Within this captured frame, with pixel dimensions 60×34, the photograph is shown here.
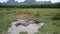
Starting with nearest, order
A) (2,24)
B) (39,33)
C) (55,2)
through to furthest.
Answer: (39,33), (2,24), (55,2)

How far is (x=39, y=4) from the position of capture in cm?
294

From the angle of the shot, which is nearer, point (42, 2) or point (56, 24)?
point (56, 24)

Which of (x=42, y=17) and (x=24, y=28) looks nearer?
(x=24, y=28)

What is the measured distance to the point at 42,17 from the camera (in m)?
2.81

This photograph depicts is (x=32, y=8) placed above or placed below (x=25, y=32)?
above

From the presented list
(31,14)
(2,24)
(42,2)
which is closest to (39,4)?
(42,2)

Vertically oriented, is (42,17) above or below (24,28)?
above

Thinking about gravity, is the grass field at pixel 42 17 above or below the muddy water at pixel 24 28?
above

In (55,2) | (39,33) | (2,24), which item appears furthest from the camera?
(55,2)

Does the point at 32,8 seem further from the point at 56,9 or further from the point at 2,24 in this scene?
the point at 2,24

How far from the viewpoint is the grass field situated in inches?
104

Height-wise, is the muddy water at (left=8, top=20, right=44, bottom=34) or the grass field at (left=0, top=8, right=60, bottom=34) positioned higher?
the grass field at (left=0, top=8, right=60, bottom=34)

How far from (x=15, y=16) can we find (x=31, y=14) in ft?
1.05

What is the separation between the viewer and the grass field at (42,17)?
263 cm
